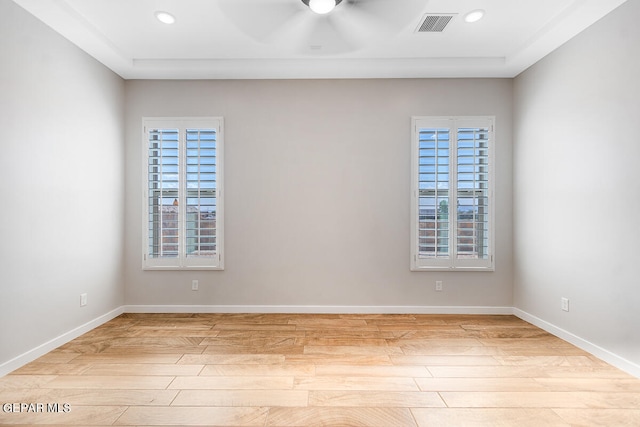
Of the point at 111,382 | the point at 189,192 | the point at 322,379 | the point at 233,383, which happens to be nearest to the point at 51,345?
the point at 111,382

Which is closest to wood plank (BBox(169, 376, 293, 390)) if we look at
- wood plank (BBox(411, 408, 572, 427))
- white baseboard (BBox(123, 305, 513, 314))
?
→ wood plank (BBox(411, 408, 572, 427))

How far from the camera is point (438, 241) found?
3959 mm

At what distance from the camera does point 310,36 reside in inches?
127

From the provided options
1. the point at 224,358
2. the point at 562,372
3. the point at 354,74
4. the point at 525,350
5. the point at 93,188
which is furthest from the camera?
the point at 354,74

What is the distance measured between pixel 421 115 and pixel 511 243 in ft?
5.95

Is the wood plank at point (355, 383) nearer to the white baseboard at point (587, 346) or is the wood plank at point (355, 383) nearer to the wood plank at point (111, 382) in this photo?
the wood plank at point (111, 382)

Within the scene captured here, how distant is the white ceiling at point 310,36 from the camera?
2.78 meters

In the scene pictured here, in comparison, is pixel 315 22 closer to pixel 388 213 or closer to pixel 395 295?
pixel 388 213

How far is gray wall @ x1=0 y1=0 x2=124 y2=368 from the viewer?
255 centimetres

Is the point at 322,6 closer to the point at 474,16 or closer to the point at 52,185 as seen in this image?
the point at 474,16

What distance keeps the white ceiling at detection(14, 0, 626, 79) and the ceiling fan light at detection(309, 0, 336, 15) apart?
0.12 metres

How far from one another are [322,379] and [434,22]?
3.04m

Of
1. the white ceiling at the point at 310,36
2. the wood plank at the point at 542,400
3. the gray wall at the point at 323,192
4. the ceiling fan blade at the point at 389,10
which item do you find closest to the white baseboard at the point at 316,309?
the gray wall at the point at 323,192

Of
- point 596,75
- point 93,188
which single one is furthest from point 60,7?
point 596,75
